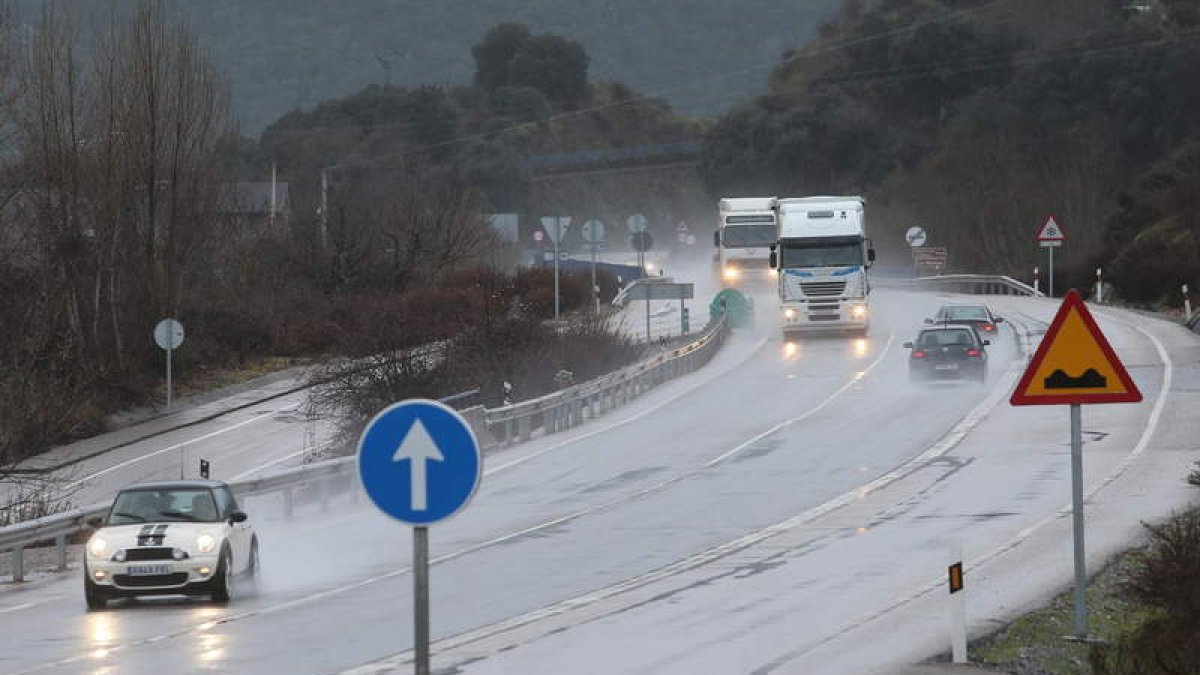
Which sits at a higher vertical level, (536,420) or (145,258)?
(145,258)

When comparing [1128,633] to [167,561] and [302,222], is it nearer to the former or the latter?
[167,561]

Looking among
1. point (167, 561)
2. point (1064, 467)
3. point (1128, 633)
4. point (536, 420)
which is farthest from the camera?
point (536, 420)

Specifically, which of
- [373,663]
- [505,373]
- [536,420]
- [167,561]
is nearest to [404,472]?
[373,663]

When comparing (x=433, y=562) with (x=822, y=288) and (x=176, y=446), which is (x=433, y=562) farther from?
(x=822, y=288)

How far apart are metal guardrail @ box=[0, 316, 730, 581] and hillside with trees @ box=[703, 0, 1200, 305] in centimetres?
2623

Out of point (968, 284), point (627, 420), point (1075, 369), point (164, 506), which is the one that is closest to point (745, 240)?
point (968, 284)

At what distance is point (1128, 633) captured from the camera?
16.9 metres

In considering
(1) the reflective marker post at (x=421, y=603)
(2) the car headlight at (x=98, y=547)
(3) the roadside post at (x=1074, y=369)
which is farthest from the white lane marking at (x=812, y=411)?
(1) the reflective marker post at (x=421, y=603)

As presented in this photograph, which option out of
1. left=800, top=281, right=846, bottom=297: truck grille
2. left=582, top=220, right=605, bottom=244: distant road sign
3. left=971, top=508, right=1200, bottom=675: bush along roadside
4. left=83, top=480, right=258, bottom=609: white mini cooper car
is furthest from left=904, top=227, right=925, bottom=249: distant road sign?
left=971, top=508, right=1200, bottom=675: bush along roadside

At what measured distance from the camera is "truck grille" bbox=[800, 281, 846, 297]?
59250 mm

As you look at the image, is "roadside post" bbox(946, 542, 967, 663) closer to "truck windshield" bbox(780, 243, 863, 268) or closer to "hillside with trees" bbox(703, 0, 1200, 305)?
"truck windshield" bbox(780, 243, 863, 268)

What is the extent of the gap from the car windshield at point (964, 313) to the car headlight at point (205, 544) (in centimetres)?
3765

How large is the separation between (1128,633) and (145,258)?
152 ft

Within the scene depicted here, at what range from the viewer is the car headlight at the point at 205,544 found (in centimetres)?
2181
